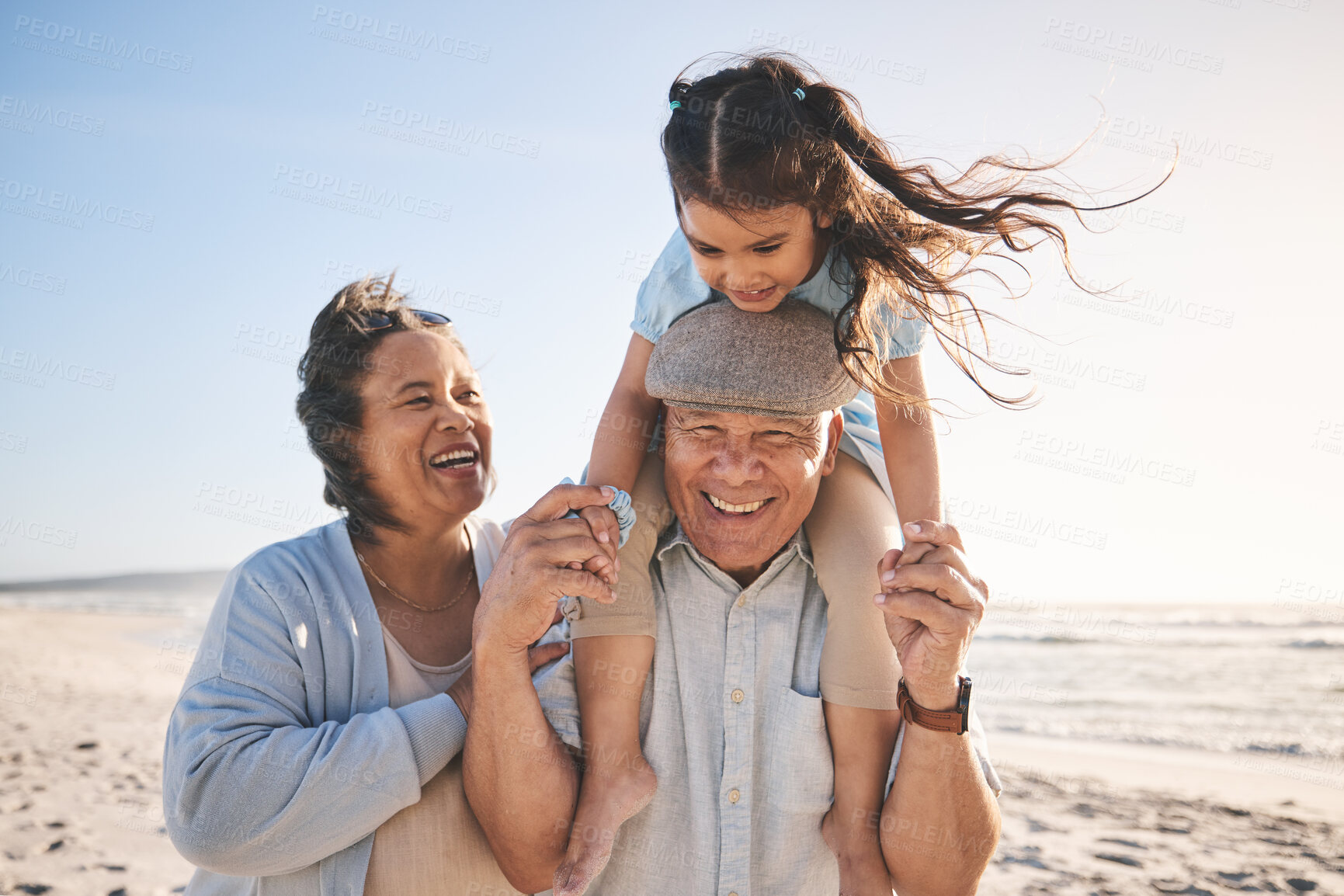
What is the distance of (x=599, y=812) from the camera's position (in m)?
2.29

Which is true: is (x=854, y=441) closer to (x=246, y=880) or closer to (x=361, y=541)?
(x=361, y=541)

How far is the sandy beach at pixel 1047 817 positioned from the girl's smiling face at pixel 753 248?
4012 millimetres

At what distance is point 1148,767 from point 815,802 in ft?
22.5

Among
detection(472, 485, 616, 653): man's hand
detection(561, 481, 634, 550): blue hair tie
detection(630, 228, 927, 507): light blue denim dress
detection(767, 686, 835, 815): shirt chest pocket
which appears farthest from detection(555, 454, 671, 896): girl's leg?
detection(630, 228, 927, 507): light blue denim dress

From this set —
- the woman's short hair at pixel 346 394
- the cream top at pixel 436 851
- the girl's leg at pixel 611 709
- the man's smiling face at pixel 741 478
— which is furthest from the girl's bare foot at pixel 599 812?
the woman's short hair at pixel 346 394

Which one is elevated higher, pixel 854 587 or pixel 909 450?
pixel 909 450

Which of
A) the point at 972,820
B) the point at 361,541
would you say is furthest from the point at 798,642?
the point at 361,541

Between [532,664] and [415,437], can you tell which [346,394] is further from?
[532,664]

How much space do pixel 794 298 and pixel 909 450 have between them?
57cm

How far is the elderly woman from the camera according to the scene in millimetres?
2301

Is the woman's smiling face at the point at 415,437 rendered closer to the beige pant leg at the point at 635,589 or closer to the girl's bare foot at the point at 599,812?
the beige pant leg at the point at 635,589

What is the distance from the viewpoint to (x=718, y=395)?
91.7 inches

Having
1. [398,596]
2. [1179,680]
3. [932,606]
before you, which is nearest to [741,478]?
[932,606]

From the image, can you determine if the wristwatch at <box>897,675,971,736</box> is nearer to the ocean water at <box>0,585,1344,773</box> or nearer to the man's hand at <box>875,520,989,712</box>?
the man's hand at <box>875,520,989,712</box>
